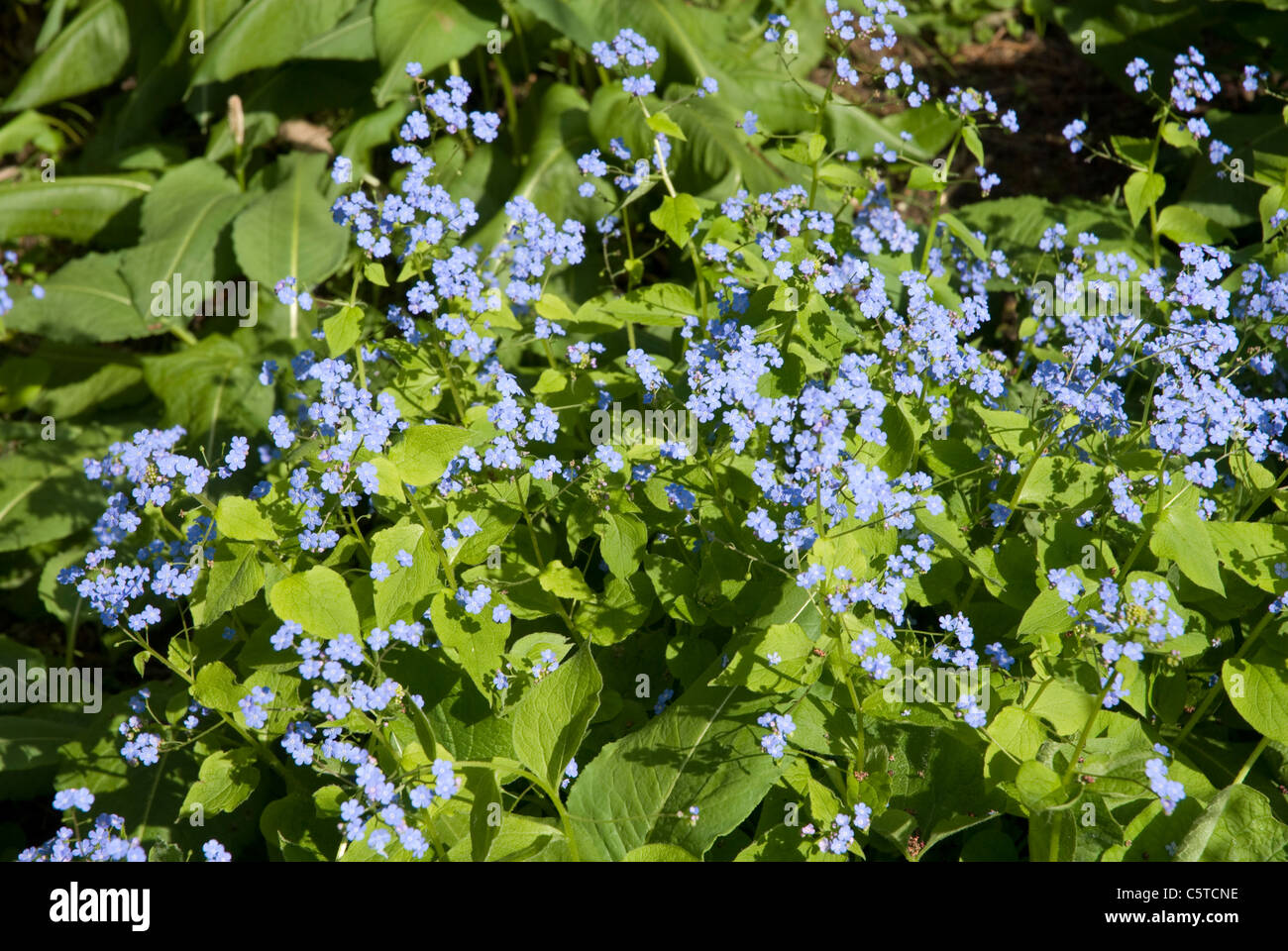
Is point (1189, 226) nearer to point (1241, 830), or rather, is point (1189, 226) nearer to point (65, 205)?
point (1241, 830)

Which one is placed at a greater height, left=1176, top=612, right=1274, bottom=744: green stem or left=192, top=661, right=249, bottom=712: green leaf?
left=1176, top=612, right=1274, bottom=744: green stem

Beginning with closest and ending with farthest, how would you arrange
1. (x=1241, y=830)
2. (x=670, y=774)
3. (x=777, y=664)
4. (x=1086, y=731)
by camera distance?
(x=1086, y=731)
(x=777, y=664)
(x=1241, y=830)
(x=670, y=774)

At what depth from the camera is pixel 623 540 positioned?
10.3ft

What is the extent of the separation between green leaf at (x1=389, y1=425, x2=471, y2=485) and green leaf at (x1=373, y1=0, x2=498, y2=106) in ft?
8.68

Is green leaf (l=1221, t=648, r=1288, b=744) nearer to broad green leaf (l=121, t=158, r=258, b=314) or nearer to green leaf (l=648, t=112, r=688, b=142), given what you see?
green leaf (l=648, t=112, r=688, b=142)

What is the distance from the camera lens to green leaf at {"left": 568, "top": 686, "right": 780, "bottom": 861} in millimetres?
3078

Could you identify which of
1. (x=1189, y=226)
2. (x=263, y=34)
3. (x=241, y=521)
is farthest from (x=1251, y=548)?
(x=263, y=34)

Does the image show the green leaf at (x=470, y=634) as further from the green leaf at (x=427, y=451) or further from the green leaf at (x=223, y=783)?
the green leaf at (x=223, y=783)

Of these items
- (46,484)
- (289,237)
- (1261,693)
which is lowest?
(46,484)

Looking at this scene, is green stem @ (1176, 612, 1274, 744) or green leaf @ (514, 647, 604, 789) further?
green stem @ (1176, 612, 1274, 744)

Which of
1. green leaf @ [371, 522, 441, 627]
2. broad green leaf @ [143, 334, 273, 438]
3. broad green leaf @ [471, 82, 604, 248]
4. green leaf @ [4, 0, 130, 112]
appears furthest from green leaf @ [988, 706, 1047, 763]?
green leaf @ [4, 0, 130, 112]

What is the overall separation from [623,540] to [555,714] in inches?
21.8

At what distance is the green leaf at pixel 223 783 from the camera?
10.5 feet

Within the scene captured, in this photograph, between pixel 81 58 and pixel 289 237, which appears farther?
pixel 81 58
